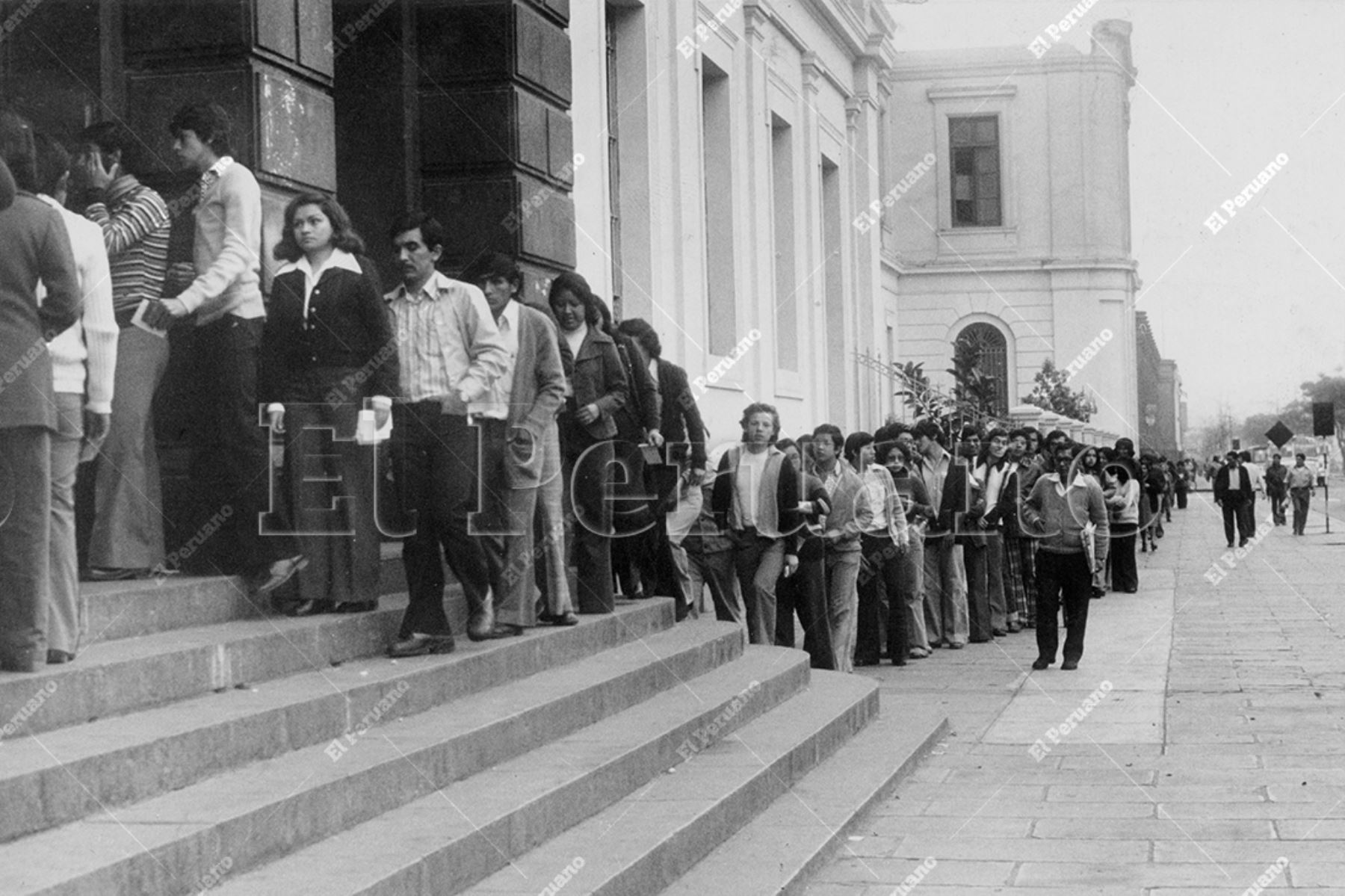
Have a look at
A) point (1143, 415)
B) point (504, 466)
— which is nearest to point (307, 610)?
point (504, 466)

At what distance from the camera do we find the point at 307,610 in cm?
763

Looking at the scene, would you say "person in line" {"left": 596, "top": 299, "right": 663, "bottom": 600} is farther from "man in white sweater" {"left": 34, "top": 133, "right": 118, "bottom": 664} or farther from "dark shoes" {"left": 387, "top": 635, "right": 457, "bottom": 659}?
"man in white sweater" {"left": 34, "top": 133, "right": 118, "bottom": 664}

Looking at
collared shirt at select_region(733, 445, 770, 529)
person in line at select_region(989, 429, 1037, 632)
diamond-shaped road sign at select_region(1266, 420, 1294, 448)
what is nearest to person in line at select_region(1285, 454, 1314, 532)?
diamond-shaped road sign at select_region(1266, 420, 1294, 448)

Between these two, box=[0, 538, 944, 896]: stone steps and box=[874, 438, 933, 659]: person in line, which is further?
box=[874, 438, 933, 659]: person in line

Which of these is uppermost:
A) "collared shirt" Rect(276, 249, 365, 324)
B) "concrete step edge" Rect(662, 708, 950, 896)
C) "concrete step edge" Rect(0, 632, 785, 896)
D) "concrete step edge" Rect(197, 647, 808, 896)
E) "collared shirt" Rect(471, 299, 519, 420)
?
"collared shirt" Rect(276, 249, 365, 324)

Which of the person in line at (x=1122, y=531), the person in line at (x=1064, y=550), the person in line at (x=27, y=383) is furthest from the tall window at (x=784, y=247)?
the person in line at (x=27, y=383)

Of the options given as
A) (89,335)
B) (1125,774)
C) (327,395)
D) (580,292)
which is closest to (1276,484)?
(1125,774)

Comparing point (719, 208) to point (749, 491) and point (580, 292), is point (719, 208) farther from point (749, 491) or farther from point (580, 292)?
point (580, 292)

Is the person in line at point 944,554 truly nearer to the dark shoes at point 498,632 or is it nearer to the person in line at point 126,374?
the dark shoes at point 498,632

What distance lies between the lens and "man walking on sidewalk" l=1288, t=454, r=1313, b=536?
131 feet

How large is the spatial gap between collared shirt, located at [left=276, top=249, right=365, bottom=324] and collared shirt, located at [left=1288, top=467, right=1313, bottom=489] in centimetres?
3475

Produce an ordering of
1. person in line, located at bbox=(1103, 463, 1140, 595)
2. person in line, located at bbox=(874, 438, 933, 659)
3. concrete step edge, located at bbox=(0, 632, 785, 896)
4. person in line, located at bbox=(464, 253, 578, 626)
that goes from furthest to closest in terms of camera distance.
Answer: person in line, located at bbox=(1103, 463, 1140, 595)
person in line, located at bbox=(874, 438, 933, 659)
person in line, located at bbox=(464, 253, 578, 626)
concrete step edge, located at bbox=(0, 632, 785, 896)

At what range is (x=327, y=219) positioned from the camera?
7.88m

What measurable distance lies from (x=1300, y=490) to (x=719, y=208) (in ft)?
74.5
